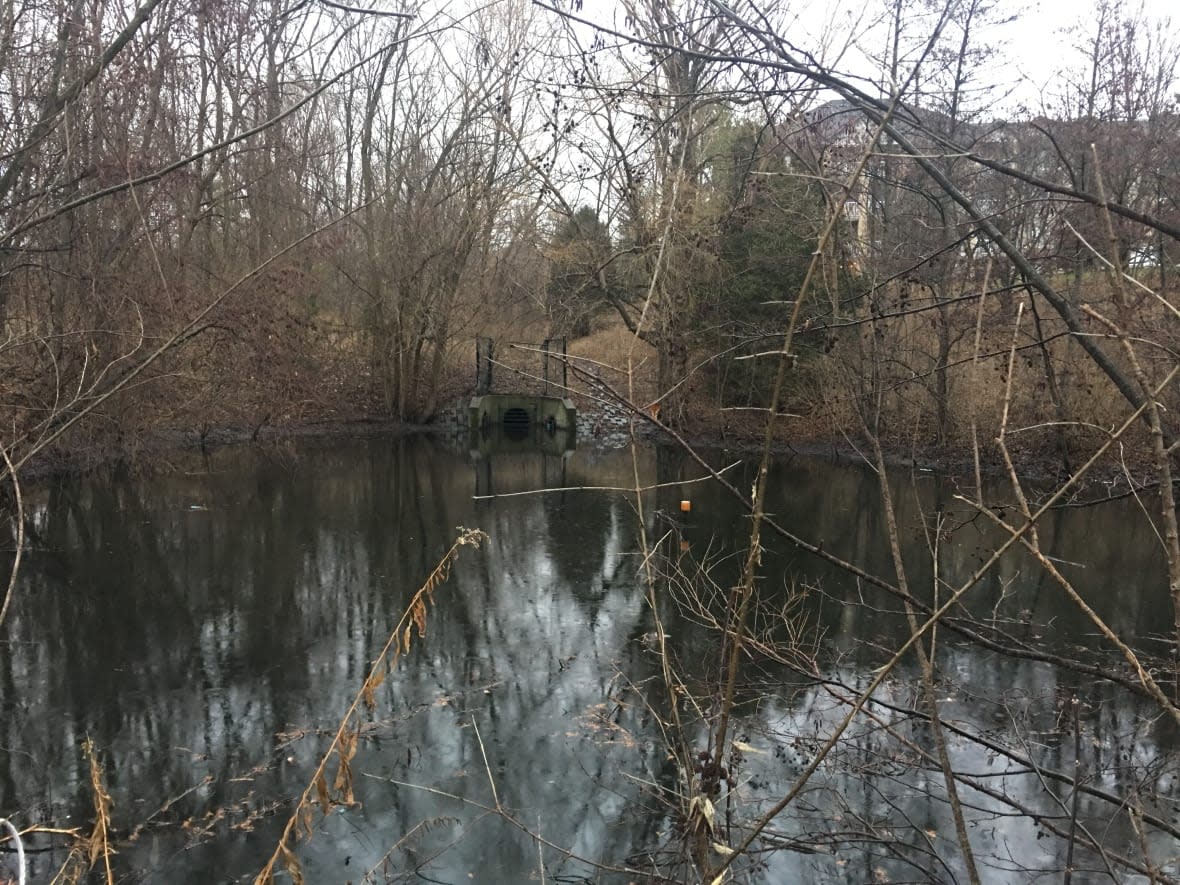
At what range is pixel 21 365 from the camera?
29.9 feet

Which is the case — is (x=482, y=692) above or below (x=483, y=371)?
below

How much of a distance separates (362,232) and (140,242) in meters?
11.6

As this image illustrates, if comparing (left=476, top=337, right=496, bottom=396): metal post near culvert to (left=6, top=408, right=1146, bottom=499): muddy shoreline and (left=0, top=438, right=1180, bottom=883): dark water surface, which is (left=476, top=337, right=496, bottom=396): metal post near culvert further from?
(left=0, top=438, right=1180, bottom=883): dark water surface

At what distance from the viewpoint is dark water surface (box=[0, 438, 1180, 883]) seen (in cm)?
491

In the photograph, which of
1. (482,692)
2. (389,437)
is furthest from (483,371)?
(482,692)

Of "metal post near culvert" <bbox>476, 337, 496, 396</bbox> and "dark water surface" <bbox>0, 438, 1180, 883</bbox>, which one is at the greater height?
"metal post near culvert" <bbox>476, 337, 496, 396</bbox>

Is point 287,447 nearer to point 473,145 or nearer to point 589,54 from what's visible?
point 473,145

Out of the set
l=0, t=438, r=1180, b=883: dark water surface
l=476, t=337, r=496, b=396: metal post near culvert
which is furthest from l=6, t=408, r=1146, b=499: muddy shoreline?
l=0, t=438, r=1180, b=883: dark water surface

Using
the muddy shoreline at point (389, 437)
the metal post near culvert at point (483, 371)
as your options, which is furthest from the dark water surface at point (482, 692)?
the metal post near culvert at point (483, 371)

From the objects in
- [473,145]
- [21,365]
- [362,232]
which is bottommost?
[21,365]

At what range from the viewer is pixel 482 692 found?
703 centimetres

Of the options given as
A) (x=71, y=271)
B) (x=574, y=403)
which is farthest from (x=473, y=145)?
(x=71, y=271)

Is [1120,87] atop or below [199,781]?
atop

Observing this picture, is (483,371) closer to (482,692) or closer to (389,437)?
(389,437)
